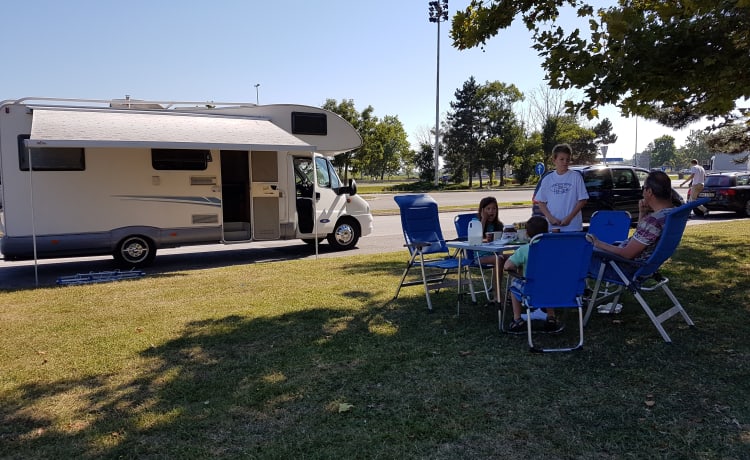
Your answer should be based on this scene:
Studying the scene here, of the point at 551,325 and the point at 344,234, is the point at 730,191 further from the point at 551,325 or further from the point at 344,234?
the point at 551,325

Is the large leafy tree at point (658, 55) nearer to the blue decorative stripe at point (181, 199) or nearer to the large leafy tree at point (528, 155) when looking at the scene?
the blue decorative stripe at point (181, 199)

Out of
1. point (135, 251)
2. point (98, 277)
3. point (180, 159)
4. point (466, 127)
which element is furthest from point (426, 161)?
point (98, 277)

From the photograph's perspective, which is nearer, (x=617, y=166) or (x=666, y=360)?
(x=666, y=360)

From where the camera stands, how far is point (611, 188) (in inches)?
556

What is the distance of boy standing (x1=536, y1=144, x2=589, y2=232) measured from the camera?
5.53 m

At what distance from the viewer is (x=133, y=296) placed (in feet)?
22.6

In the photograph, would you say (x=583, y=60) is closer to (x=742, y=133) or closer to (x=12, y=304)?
(x=12, y=304)

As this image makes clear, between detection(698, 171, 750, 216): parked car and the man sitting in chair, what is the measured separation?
13845mm

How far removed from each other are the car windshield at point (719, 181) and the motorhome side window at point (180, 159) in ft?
50.8

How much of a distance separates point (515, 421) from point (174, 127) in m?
7.86

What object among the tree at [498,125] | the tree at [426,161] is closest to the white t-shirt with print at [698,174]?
the tree at [498,125]

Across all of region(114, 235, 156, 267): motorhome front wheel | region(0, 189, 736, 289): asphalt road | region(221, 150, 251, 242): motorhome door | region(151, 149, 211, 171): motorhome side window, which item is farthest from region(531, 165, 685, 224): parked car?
region(114, 235, 156, 267): motorhome front wheel

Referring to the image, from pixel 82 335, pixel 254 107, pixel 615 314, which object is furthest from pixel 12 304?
pixel 615 314

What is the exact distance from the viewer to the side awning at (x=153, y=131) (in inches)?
309
